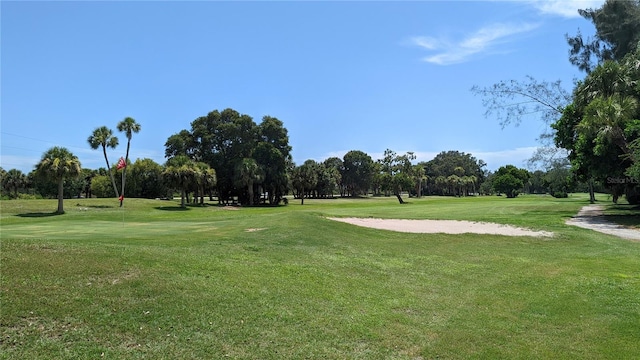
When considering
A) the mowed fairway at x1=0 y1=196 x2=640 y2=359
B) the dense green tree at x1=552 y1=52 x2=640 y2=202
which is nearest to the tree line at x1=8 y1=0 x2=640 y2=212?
the dense green tree at x1=552 y1=52 x2=640 y2=202

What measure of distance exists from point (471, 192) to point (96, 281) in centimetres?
19094

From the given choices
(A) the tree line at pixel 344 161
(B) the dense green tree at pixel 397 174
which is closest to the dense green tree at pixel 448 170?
(A) the tree line at pixel 344 161

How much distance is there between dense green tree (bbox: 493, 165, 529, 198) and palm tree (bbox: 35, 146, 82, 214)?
344 ft

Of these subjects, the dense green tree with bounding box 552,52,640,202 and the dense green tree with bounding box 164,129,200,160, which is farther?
the dense green tree with bounding box 164,129,200,160

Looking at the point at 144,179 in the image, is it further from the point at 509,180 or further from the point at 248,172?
the point at 509,180

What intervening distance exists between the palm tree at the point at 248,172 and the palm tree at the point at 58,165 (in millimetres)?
31700

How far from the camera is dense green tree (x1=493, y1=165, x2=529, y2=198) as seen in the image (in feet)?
380

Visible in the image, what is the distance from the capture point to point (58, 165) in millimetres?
40844

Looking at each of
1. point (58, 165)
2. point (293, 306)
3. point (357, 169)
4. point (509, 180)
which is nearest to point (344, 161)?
point (357, 169)

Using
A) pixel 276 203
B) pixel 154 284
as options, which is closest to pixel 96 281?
pixel 154 284

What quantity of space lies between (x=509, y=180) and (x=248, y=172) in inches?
2993

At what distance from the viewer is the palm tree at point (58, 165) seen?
134 feet

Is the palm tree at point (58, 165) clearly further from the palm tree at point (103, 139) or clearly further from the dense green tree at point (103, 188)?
the dense green tree at point (103, 188)

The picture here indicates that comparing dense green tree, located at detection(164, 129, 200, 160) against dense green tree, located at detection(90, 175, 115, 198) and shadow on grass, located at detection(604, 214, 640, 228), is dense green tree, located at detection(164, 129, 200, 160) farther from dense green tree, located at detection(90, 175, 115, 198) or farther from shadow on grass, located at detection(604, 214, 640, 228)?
shadow on grass, located at detection(604, 214, 640, 228)
